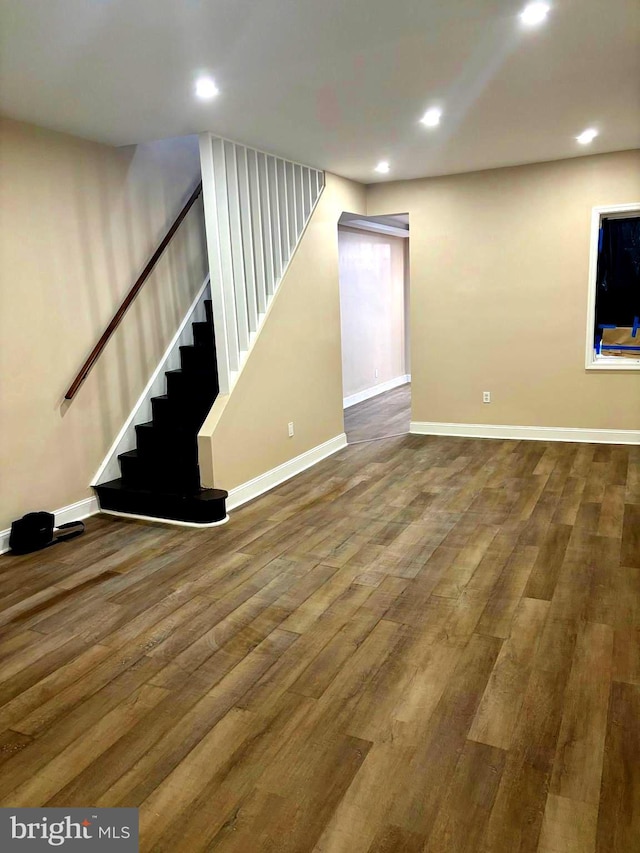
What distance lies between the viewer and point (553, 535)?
375 cm

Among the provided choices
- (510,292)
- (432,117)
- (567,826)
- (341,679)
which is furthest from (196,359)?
(567,826)

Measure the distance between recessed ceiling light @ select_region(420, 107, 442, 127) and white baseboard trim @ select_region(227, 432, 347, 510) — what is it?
275cm

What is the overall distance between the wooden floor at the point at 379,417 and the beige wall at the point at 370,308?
0.34 m

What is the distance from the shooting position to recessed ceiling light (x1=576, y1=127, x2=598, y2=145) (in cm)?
456

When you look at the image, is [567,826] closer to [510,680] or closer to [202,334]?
[510,680]

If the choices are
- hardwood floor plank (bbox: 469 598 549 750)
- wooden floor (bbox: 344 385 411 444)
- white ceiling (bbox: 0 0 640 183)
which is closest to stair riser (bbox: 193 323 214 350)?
white ceiling (bbox: 0 0 640 183)

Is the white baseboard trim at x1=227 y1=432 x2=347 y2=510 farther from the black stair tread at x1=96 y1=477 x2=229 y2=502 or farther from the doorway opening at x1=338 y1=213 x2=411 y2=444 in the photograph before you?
the doorway opening at x1=338 y1=213 x2=411 y2=444

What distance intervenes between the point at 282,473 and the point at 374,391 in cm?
439


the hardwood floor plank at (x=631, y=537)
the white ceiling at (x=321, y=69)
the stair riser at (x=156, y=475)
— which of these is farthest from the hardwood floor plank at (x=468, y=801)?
the stair riser at (x=156, y=475)

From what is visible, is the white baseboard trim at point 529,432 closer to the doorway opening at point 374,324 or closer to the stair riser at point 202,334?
the doorway opening at point 374,324

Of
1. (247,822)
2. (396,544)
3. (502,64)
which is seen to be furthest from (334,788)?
(502,64)

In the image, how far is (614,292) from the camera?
233 inches

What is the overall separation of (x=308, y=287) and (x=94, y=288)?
1905mm

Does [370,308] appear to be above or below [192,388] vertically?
above
